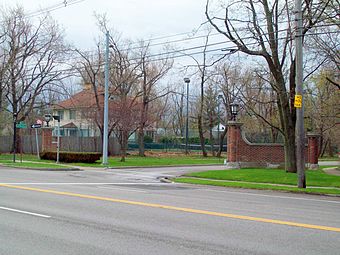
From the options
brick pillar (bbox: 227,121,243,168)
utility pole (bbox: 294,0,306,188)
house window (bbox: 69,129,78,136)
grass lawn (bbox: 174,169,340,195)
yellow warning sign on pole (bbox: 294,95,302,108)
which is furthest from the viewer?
house window (bbox: 69,129,78,136)

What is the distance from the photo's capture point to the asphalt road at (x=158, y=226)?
7.30 meters

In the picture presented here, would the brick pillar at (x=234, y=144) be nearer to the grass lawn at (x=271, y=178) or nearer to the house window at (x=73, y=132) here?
the grass lawn at (x=271, y=178)

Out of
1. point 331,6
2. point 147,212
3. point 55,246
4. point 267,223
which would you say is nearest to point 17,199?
point 147,212

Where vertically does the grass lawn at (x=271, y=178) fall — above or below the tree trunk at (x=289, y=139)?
below

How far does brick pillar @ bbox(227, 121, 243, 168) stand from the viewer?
Result: 31234mm

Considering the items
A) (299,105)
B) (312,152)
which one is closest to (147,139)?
(312,152)

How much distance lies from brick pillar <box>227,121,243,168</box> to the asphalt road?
680 inches

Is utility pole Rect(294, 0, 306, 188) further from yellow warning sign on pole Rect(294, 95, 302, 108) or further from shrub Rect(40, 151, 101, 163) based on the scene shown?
shrub Rect(40, 151, 101, 163)

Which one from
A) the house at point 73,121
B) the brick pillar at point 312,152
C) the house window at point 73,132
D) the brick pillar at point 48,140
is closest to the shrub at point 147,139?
the house at point 73,121

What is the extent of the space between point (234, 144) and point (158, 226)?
74.4 feet

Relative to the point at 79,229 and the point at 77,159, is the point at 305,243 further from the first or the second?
the point at 77,159

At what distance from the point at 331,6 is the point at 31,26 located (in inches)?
1251

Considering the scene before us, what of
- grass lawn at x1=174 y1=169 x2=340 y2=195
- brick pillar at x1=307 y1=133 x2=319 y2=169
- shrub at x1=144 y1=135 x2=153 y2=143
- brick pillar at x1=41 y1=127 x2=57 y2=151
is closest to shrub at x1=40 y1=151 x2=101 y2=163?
brick pillar at x1=41 y1=127 x2=57 y2=151

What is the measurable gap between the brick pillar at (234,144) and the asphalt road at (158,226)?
1727 centimetres
